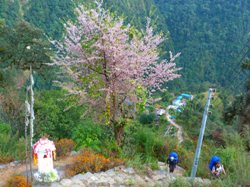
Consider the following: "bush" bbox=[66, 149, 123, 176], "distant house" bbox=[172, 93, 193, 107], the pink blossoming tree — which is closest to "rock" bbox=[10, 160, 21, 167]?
"bush" bbox=[66, 149, 123, 176]

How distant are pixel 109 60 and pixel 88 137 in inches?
82.4

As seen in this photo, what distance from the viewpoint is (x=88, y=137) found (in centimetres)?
726

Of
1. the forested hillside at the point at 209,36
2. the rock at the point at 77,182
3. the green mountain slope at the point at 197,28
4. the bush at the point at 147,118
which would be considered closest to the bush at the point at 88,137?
the rock at the point at 77,182

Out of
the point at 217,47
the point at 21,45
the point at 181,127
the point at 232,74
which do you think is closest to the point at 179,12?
the point at 217,47

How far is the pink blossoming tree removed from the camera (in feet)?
20.4

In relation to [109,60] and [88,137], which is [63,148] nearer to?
[88,137]

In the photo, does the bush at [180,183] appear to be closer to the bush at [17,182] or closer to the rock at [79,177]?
the rock at [79,177]

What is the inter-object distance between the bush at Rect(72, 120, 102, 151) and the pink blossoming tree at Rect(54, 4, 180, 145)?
701 mm

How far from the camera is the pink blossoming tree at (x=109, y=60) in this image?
6.21m

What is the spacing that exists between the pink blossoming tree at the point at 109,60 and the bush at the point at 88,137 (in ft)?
2.30

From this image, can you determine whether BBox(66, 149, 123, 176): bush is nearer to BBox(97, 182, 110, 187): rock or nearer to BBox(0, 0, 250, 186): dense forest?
BBox(0, 0, 250, 186): dense forest

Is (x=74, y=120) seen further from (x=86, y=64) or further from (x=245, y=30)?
(x=245, y=30)

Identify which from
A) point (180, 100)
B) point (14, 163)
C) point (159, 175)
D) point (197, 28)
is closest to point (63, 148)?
point (14, 163)

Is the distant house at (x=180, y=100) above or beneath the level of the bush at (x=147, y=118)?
above
